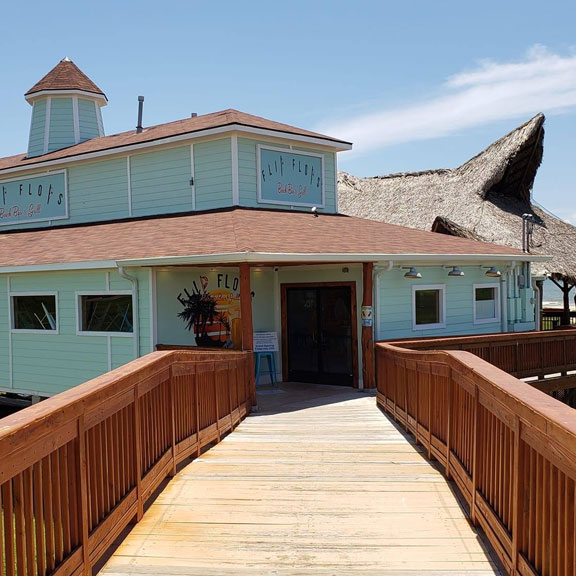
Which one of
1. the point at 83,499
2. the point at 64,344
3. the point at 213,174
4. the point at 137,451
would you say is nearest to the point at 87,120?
the point at 213,174

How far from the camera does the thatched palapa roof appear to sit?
77.0 ft

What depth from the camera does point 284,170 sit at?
664 inches

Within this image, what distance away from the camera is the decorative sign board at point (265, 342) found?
14.0 metres

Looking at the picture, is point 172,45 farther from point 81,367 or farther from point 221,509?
point 221,509

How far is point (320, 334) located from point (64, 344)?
5.20m

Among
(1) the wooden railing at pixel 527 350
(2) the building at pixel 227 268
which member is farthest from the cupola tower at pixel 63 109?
(1) the wooden railing at pixel 527 350

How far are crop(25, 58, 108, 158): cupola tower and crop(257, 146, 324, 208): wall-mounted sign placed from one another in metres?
8.37

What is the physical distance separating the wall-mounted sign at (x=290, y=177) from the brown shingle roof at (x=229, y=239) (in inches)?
24.6

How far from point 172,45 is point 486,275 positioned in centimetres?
926

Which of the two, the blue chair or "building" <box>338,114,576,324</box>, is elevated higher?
"building" <box>338,114,576,324</box>

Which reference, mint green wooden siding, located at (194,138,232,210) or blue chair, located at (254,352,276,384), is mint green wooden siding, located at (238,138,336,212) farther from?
blue chair, located at (254,352,276,384)

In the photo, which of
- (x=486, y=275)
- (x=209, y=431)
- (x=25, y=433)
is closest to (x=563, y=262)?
(x=486, y=275)

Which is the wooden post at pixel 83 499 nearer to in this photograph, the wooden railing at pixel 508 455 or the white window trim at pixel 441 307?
the wooden railing at pixel 508 455

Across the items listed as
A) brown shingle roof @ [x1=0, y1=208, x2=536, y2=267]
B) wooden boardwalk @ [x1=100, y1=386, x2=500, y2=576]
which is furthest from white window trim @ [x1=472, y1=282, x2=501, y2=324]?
wooden boardwalk @ [x1=100, y1=386, x2=500, y2=576]
